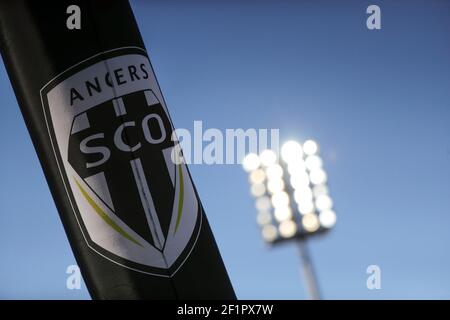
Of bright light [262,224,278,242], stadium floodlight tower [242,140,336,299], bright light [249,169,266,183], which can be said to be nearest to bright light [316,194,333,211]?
stadium floodlight tower [242,140,336,299]

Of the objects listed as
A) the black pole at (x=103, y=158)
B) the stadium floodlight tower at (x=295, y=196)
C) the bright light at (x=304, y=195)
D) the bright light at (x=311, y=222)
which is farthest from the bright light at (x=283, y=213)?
the black pole at (x=103, y=158)

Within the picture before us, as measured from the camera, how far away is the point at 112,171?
3.31m

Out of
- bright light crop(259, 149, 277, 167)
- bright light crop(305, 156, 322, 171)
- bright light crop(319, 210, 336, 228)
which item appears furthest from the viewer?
bright light crop(319, 210, 336, 228)

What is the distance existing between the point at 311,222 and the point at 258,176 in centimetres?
148

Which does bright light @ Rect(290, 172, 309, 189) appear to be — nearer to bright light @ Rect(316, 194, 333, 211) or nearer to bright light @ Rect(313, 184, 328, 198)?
bright light @ Rect(313, 184, 328, 198)

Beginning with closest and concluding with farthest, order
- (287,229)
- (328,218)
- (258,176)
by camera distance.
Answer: (258,176) < (328,218) < (287,229)

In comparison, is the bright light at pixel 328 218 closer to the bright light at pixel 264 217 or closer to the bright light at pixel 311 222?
the bright light at pixel 311 222

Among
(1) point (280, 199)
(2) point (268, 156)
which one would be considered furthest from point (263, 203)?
(2) point (268, 156)

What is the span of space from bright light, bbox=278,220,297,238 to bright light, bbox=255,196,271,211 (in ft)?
1.81

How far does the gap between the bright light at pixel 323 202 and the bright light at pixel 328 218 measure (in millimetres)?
123

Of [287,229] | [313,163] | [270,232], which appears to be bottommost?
[270,232]

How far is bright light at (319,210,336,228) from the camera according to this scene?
11414mm

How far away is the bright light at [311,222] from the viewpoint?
1196cm

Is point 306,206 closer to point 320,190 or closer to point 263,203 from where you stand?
point 320,190
